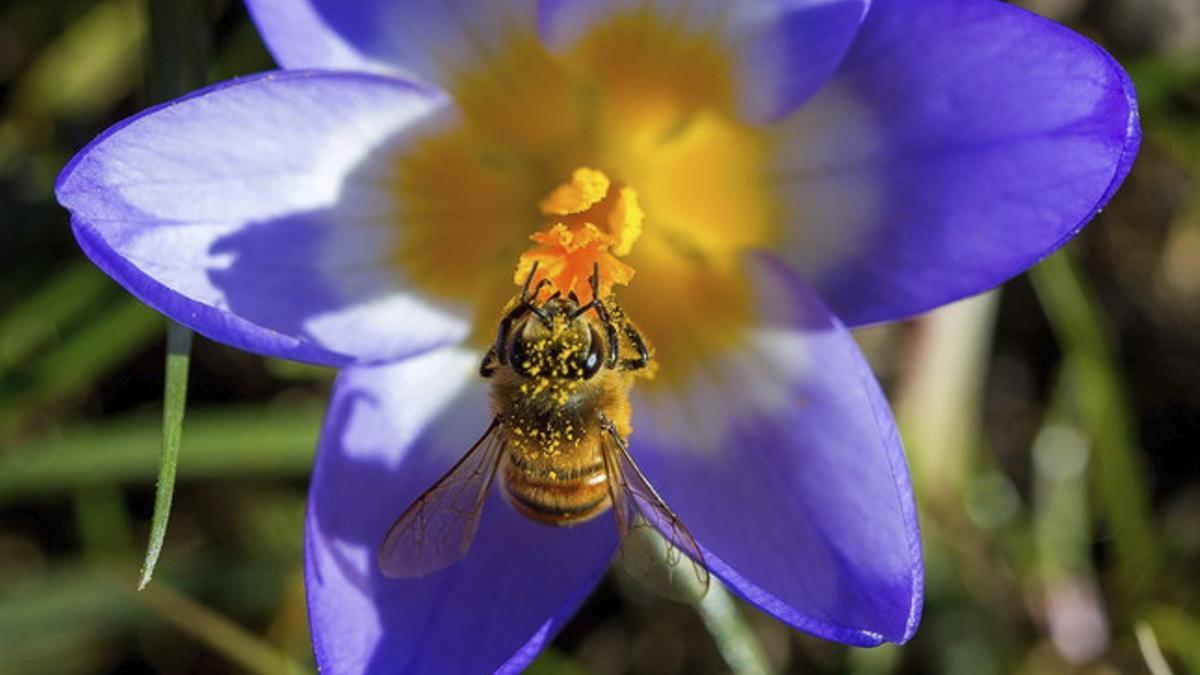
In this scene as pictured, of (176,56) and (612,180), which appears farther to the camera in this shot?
(612,180)

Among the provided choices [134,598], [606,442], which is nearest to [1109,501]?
[606,442]

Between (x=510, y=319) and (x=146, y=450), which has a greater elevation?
(x=510, y=319)

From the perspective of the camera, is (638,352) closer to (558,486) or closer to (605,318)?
(605,318)

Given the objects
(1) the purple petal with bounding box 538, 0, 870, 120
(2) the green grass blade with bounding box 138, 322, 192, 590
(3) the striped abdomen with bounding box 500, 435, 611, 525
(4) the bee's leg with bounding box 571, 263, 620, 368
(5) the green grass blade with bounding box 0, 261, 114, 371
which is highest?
(1) the purple petal with bounding box 538, 0, 870, 120

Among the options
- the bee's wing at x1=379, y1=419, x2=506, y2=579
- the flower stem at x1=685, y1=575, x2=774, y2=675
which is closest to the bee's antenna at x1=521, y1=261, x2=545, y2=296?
the bee's wing at x1=379, y1=419, x2=506, y2=579

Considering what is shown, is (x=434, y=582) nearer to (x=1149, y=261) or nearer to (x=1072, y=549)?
(x=1072, y=549)

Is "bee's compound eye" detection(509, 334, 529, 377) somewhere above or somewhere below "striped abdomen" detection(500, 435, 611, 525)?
above

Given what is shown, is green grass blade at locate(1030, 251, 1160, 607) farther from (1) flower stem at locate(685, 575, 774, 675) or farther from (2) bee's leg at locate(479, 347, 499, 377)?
(2) bee's leg at locate(479, 347, 499, 377)

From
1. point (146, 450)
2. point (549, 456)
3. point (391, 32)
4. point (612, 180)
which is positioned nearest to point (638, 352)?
point (549, 456)
